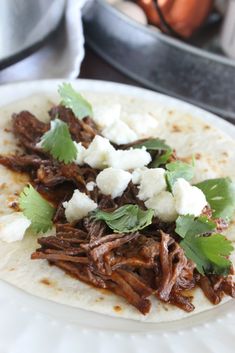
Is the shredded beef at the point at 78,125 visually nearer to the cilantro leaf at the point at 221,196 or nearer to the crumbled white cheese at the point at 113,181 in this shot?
the crumbled white cheese at the point at 113,181

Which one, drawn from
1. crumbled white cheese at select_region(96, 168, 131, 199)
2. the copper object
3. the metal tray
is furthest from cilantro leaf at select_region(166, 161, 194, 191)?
the copper object

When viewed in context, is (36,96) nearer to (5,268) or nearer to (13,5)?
(13,5)

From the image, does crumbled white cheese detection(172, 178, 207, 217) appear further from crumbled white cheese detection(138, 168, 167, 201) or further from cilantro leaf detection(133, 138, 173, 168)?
cilantro leaf detection(133, 138, 173, 168)

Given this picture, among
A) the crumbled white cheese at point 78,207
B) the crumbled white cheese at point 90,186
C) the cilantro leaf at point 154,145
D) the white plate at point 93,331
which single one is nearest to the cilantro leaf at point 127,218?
the crumbled white cheese at point 78,207

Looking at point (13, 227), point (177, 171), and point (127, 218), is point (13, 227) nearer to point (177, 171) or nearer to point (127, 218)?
point (127, 218)

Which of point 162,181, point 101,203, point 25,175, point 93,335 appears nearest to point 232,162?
point 162,181

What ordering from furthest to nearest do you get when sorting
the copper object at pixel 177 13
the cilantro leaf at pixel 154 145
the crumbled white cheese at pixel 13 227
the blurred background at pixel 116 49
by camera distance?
1. the copper object at pixel 177 13
2. the blurred background at pixel 116 49
3. the cilantro leaf at pixel 154 145
4. the crumbled white cheese at pixel 13 227
